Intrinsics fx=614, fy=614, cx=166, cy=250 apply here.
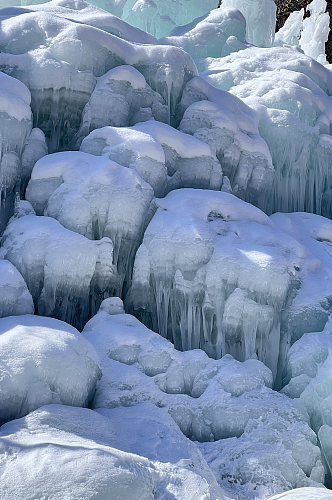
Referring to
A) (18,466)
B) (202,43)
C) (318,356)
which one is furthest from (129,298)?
(202,43)

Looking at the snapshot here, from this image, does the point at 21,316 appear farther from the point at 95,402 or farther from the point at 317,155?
the point at 317,155

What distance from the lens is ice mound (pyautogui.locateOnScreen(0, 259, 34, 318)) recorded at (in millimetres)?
4816

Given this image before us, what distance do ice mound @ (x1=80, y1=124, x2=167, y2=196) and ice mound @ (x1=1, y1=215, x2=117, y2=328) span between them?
99cm

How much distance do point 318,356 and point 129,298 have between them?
5.76 feet

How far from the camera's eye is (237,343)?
5.43m

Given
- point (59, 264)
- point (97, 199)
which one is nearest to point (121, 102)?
point (97, 199)

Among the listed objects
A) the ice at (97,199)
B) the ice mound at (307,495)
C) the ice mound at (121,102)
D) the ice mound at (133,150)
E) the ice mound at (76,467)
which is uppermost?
the ice mound at (121,102)

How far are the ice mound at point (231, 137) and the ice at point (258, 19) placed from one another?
511cm

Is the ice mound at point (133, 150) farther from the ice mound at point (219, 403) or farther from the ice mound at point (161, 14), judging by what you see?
the ice mound at point (161, 14)

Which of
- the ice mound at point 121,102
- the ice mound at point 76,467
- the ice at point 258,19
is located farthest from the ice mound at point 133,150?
the ice at point 258,19

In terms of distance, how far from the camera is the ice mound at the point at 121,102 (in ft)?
22.0

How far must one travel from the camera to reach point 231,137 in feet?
23.7

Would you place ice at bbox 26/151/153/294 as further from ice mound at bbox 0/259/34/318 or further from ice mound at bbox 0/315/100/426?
ice mound at bbox 0/315/100/426

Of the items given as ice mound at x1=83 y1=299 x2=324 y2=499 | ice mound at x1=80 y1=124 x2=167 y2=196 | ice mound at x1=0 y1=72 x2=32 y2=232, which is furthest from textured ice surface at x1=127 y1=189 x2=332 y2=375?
ice mound at x1=0 y1=72 x2=32 y2=232
